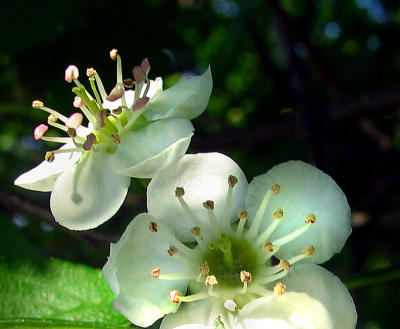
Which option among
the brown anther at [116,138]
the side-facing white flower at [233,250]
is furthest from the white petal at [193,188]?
the brown anther at [116,138]

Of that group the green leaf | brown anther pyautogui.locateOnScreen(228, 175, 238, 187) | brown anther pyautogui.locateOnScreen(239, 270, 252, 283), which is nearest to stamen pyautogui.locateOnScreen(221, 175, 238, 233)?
brown anther pyautogui.locateOnScreen(228, 175, 238, 187)

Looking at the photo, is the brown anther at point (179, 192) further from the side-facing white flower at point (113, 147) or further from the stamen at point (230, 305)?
the stamen at point (230, 305)

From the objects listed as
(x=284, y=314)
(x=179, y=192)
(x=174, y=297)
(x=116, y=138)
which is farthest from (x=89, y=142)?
(x=284, y=314)

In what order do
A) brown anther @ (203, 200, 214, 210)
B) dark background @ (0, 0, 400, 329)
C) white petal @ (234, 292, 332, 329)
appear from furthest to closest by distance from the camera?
dark background @ (0, 0, 400, 329), brown anther @ (203, 200, 214, 210), white petal @ (234, 292, 332, 329)

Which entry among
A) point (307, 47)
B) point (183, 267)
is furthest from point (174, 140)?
point (307, 47)

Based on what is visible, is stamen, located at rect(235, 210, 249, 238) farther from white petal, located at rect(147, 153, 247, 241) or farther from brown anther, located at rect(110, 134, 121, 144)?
brown anther, located at rect(110, 134, 121, 144)

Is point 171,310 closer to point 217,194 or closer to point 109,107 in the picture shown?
point 217,194
